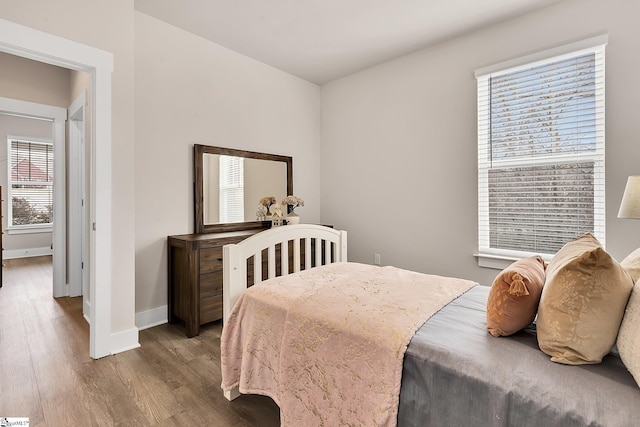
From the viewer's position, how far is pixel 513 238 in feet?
9.30

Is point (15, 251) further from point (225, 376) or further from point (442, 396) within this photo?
point (442, 396)

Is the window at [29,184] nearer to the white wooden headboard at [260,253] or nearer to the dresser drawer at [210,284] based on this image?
the dresser drawer at [210,284]

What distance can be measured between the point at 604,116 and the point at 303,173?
2.96 meters

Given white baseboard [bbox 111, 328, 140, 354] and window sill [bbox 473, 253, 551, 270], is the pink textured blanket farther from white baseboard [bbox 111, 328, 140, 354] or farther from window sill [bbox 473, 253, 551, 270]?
window sill [bbox 473, 253, 551, 270]

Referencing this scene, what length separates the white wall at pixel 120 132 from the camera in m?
2.26

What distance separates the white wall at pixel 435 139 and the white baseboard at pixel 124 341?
8.05ft

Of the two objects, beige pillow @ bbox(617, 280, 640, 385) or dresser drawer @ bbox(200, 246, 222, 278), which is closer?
beige pillow @ bbox(617, 280, 640, 385)

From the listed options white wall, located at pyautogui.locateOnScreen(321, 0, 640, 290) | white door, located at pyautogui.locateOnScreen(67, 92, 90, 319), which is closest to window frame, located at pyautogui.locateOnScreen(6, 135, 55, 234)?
white door, located at pyautogui.locateOnScreen(67, 92, 90, 319)

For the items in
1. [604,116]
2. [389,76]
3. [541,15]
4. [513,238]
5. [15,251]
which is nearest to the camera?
[604,116]

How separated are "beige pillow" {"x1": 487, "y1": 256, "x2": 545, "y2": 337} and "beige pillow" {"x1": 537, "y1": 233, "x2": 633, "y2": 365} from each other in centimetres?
11

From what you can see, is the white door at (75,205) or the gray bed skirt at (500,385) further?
the white door at (75,205)

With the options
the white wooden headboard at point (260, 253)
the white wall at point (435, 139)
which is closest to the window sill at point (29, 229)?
the white wall at point (435, 139)

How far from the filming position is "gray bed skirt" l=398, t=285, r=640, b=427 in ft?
2.76

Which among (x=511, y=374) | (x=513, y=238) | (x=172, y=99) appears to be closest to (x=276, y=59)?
(x=172, y=99)
